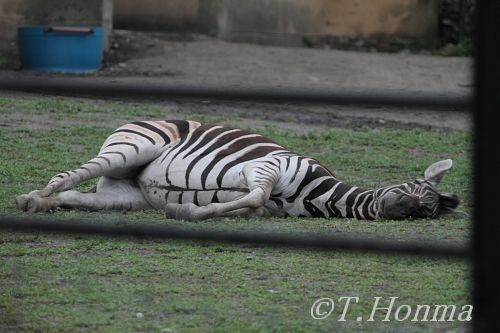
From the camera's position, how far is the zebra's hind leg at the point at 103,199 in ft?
21.3

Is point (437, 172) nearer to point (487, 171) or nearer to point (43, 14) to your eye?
point (487, 171)

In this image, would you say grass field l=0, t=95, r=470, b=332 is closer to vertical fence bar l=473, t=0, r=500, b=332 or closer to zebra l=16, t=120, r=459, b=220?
zebra l=16, t=120, r=459, b=220

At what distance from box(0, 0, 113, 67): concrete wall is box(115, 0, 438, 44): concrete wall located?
57.2 inches

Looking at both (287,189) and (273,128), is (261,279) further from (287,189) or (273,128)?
(273,128)

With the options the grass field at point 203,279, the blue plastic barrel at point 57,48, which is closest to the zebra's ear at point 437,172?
the grass field at point 203,279

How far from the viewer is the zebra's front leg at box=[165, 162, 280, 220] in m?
6.29

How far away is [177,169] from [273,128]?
3732 mm

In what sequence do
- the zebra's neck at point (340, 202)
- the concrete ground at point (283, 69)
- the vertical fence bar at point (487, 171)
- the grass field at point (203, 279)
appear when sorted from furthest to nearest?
the concrete ground at point (283, 69)
the zebra's neck at point (340, 202)
the grass field at point (203, 279)
the vertical fence bar at point (487, 171)

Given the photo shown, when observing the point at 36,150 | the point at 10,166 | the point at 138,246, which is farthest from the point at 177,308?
the point at 36,150

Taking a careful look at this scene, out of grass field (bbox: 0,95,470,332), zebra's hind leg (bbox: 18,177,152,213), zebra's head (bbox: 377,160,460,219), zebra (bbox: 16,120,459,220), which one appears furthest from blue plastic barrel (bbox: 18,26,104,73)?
zebra's head (bbox: 377,160,460,219)

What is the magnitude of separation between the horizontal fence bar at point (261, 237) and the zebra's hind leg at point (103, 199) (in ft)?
15.0

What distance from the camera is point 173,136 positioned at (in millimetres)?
7305

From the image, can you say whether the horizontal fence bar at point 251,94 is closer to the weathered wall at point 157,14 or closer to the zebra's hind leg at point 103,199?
the zebra's hind leg at point 103,199

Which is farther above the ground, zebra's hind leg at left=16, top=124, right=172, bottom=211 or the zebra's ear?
the zebra's ear
